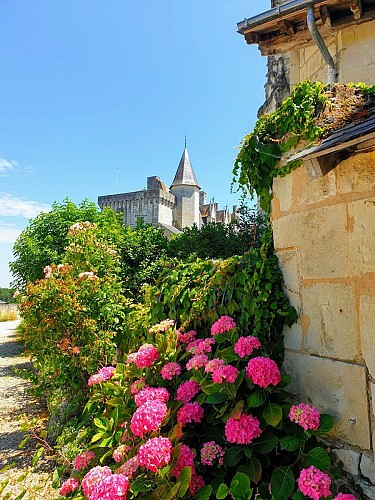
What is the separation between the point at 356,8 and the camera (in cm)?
395

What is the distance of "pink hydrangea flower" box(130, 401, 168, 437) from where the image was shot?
2.01m

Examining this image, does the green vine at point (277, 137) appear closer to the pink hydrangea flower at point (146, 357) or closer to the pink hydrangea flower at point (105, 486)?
the pink hydrangea flower at point (146, 357)

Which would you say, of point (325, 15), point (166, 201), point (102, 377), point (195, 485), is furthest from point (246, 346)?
point (166, 201)

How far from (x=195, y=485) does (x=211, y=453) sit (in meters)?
0.19

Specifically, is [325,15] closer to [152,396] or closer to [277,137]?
[277,137]

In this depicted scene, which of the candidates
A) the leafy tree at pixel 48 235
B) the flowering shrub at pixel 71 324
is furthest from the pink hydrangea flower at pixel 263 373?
the leafy tree at pixel 48 235

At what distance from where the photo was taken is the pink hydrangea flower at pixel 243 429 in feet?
6.35

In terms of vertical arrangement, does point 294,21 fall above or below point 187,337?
above

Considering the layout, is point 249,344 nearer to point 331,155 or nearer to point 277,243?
point 277,243

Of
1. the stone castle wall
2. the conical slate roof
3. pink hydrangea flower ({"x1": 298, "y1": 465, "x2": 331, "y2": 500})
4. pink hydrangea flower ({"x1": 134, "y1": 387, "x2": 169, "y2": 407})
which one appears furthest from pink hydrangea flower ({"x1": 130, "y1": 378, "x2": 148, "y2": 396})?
the conical slate roof

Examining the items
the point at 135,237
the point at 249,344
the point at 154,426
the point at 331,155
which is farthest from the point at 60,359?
the point at 135,237

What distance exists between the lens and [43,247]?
9719mm

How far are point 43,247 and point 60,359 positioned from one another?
6248mm

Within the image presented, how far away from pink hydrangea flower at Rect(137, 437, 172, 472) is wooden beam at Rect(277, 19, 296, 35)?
15.8 feet
